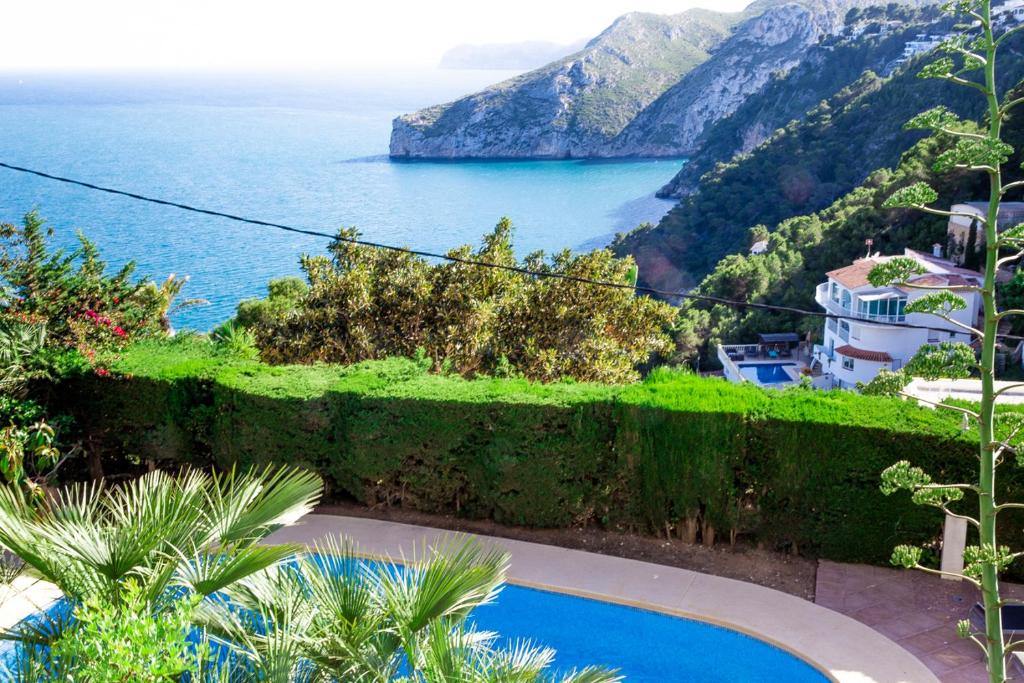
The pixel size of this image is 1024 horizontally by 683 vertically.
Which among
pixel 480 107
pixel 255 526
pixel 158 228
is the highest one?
pixel 480 107

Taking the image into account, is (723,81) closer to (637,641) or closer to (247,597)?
(637,641)

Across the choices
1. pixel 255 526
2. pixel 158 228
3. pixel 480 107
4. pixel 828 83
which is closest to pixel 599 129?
pixel 480 107

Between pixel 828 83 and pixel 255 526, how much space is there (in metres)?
92.9

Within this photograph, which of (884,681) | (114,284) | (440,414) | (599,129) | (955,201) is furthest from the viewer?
(599,129)

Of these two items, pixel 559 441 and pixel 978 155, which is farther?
pixel 559 441

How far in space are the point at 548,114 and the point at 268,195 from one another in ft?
162

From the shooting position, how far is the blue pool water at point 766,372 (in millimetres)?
38094

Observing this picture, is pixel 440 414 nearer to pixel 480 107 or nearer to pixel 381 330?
pixel 381 330

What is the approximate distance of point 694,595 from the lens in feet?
27.5

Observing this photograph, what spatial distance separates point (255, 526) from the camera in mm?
4898

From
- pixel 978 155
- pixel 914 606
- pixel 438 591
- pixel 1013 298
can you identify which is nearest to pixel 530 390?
pixel 914 606

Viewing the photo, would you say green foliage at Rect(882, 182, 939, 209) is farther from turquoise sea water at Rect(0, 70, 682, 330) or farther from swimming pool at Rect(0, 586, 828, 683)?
turquoise sea water at Rect(0, 70, 682, 330)

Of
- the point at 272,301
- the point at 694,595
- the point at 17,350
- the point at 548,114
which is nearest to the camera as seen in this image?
the point at 694,595

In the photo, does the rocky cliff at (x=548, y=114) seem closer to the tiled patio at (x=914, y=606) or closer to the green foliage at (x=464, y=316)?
the green foliage at (x=464, y=316)
